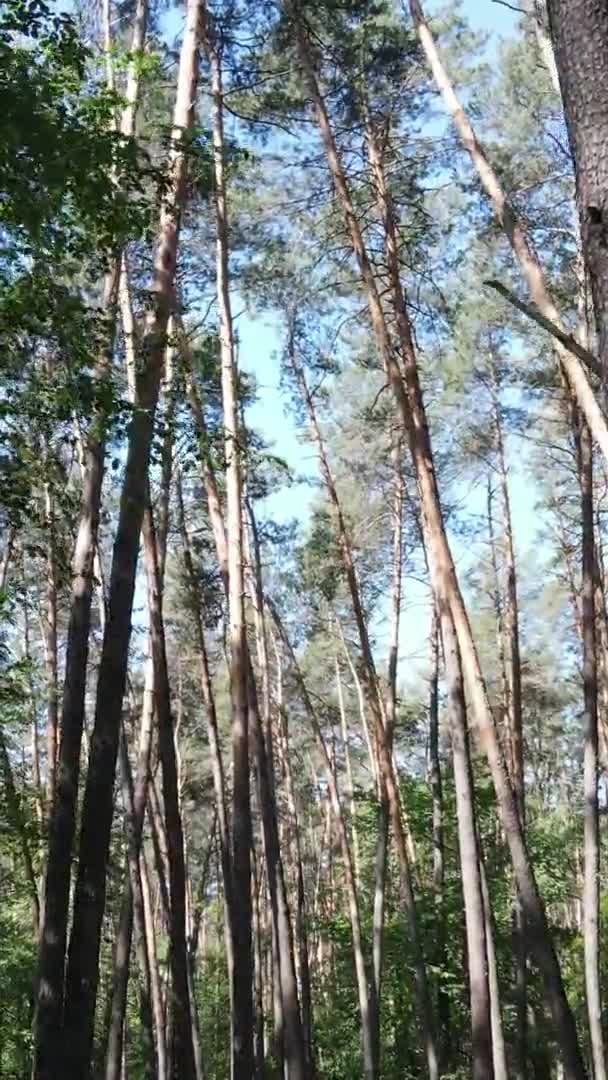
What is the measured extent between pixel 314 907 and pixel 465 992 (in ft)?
55.4

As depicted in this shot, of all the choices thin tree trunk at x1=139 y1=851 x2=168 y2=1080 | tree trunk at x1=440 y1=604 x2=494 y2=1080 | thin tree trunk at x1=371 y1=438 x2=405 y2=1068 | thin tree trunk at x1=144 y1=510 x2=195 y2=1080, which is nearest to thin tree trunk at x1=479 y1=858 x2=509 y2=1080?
tree trunk at x1=440 y1=604 x2=494 y2=1080

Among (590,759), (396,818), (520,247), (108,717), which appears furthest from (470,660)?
(396,818)

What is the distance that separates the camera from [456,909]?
49.8ft

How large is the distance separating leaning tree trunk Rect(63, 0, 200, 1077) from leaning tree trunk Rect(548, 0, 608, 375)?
377 cm

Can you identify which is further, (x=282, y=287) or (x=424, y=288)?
(x=282, y=287)

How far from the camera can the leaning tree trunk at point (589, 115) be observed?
6.27 ft

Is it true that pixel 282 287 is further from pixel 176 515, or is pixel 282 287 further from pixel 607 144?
pixel 607 144

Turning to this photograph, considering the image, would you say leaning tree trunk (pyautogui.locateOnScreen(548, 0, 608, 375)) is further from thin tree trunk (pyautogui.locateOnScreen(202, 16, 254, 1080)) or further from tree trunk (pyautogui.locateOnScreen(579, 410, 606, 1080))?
tree trunk (pyautogui.locateOnScreen(579, 410, 606, 1080))

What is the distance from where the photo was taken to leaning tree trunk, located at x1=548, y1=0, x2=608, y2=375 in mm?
1912

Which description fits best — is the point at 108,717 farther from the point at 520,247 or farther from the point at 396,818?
the point at 396,818

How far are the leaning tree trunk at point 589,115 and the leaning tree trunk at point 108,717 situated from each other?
377 centimetres

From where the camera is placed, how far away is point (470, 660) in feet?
29.1

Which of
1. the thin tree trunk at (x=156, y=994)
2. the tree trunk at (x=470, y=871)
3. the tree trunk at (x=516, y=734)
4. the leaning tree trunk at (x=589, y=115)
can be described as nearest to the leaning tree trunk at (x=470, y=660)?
the tree trunk at (x=470, y=871)

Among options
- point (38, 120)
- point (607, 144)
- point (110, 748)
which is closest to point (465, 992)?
point (110, 748)
